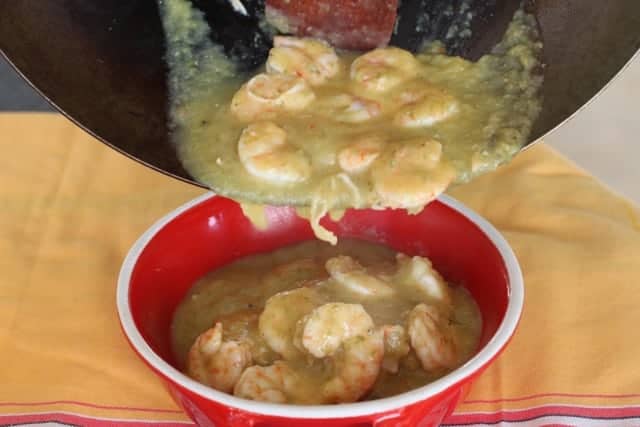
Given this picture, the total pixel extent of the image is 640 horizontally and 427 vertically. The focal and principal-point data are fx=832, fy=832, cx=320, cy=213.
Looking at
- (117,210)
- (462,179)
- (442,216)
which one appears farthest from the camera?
(117,210)

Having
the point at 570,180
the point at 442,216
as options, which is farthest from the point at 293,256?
the point at 570,180

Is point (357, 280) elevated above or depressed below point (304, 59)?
below

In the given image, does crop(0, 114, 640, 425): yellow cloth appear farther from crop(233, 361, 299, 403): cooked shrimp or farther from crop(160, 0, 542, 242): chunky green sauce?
crop(160, 0, 542, 242): chunky green sauce

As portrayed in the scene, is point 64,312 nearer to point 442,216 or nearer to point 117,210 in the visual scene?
point 117,210

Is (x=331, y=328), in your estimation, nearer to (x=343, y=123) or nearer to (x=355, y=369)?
(x=355, y=369)

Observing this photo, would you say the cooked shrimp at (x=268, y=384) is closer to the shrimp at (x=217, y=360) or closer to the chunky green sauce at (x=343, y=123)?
the shrimp at (x=217, y=360)

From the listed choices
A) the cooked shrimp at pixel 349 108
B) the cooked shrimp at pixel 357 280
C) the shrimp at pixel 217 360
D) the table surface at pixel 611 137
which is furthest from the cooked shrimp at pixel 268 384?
the table surface at pixel 611 137

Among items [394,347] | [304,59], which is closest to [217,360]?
[394,347]
